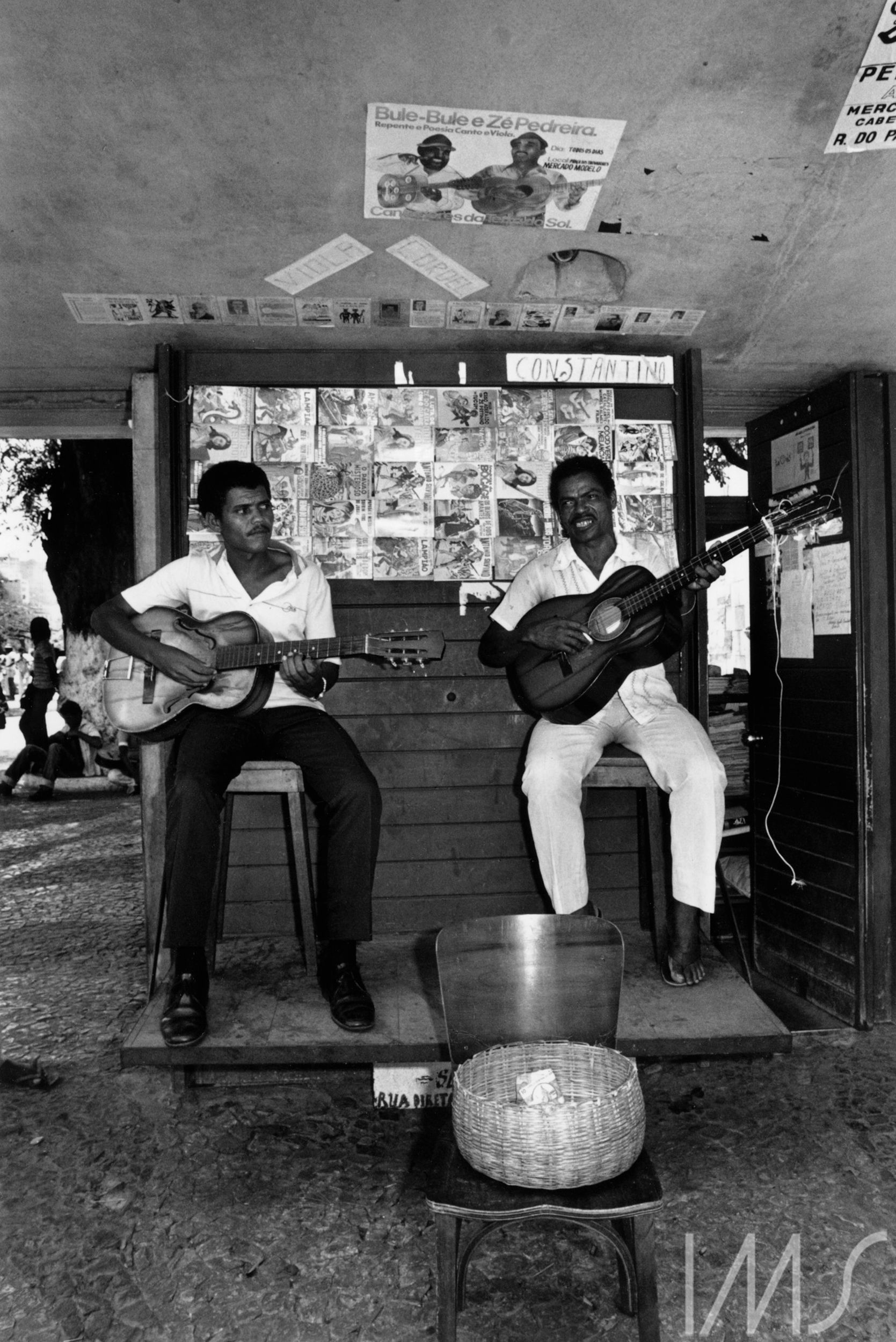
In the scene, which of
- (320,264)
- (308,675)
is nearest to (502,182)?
(320,264)

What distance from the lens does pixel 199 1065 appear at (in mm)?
2746

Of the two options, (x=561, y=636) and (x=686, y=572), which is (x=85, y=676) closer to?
(x=561, y=636)

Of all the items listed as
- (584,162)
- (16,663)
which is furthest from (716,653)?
(16,663)

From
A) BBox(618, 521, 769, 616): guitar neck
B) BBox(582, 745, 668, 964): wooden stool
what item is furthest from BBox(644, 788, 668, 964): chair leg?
BBox(618, 521, 769, 616): guitar neck

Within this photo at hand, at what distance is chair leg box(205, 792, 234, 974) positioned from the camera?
3178 millimetres

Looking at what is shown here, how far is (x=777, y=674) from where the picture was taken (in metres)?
3.84

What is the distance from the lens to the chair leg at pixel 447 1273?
4.86 ft

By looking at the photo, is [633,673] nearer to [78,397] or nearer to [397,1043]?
[397,1043]

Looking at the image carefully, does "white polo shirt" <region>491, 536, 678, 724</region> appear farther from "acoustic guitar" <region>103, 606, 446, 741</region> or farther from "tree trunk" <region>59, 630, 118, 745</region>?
"tree trunk" <region>59, 630, 118, 745</region>

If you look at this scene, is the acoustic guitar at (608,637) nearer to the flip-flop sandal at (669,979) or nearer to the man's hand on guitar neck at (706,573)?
the man's hand on guitar neck at (706,573)

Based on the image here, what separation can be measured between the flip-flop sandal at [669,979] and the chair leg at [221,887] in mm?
1465

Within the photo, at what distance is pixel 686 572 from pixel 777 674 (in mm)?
1020

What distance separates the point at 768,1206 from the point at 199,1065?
158 cm

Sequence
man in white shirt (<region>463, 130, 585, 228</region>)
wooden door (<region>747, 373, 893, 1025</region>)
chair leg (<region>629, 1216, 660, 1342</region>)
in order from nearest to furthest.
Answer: chair leg (<region>629, 1216, 660, 1342</region>)
man in white shirt (<region>463, 130, 585, 228</region>)
wooden door (<region>747, 373, 893, 1025</region>)
